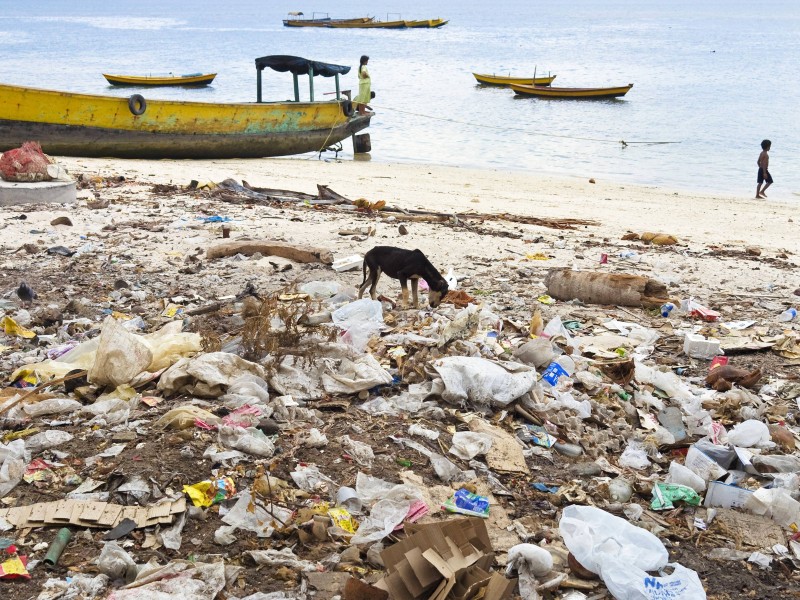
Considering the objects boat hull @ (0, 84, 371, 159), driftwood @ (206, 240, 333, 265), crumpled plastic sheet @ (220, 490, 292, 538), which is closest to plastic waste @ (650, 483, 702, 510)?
crumpled plastic sheet @ (220, 490, 292, 538)

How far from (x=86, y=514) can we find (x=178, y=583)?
1.86 feet

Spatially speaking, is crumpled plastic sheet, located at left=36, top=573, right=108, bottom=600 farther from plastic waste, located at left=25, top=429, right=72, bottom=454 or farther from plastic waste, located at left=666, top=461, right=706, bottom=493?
plastic waste, located at left=666, top=461, right=706, bottom=493

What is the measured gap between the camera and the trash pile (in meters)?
2.74

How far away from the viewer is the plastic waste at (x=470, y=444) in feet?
11.8

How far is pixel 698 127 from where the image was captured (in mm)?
24969

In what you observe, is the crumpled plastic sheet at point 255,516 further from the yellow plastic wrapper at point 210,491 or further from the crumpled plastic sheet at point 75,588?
the crumpled plastic sheet at point 75,588

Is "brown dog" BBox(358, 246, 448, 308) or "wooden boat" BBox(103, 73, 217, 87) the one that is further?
"wooden boat" BBox(103, 73, 217, 87)

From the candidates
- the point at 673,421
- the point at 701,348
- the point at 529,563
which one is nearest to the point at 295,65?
the point at 701,348

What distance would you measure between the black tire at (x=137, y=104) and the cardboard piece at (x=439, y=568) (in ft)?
41.3

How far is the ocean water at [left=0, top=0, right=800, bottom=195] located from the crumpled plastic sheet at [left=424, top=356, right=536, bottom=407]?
13.9 m

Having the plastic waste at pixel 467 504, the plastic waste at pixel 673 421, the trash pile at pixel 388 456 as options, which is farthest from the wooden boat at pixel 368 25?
the plastic waste at pixel 467 504

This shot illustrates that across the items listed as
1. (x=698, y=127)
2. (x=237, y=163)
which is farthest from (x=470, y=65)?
(x=237, y=163)

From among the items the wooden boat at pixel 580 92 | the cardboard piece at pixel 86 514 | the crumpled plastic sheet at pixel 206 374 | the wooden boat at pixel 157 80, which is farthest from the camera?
the wooden boat at pixel 157 80

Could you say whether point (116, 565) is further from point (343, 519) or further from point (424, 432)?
point (424, 432)
